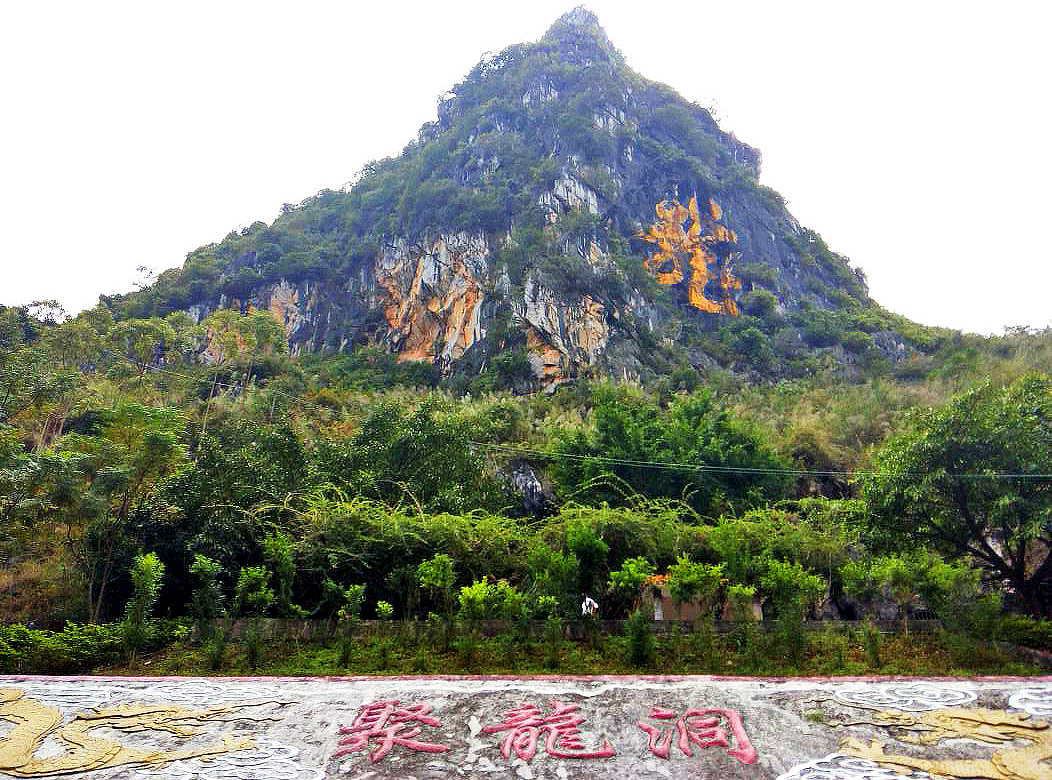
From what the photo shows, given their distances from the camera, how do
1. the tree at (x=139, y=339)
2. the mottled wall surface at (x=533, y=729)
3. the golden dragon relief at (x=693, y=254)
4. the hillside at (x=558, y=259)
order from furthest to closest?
the golden dragon relief at (x=693, y=254) < the hillside at (x=558, y=259) < the tree at (x=139, y=339) < the mottled wall surface at (x=533, y=729)

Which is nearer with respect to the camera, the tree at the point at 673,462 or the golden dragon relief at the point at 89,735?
the golden dragon relief at the point at 89,735

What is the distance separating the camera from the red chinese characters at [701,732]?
210 inches

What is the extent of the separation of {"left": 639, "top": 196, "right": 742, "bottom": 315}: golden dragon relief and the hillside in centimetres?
10

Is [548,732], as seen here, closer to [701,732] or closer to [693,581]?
[701,732]

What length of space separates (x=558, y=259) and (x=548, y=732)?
86.3 ft

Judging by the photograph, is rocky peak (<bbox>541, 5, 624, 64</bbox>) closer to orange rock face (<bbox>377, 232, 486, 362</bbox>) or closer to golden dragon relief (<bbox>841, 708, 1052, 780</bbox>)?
orange rock face (<bbox>377, 232, 486, 362</bbox>)

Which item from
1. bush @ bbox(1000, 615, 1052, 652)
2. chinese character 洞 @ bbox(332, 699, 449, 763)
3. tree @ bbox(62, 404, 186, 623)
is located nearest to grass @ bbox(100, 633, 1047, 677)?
bush @ bbox(1000, 615, 1052, 652)

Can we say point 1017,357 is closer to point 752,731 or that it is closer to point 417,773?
point 752,731

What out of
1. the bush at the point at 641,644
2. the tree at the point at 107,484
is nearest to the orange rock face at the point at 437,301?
the tree at the point at 107,484

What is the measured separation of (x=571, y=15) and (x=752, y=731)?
56578mm

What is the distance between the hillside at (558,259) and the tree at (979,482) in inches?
725

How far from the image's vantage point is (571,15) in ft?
174

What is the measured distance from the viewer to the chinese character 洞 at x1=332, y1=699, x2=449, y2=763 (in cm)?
551

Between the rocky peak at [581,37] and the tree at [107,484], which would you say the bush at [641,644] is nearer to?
the tree at [107,484]
